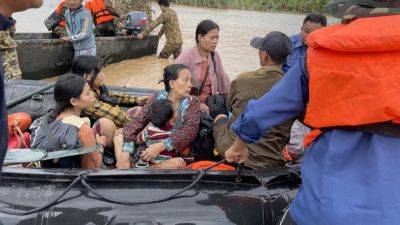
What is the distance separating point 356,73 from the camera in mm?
1206

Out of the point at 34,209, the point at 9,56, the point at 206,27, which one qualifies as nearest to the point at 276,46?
the point at 206,27

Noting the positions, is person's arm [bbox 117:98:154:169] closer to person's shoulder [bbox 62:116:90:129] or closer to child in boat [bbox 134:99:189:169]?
child in boat [bbox 134:99:189:169]

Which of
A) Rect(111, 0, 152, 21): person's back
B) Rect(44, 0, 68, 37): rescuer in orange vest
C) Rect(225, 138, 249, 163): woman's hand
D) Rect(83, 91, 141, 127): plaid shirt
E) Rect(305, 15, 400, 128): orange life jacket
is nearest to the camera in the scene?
Rect(305, 15, 400, 128): orange life jacket

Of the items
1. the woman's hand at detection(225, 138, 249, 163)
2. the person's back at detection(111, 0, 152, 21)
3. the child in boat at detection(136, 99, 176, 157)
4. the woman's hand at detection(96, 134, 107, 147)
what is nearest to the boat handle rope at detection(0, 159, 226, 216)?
the woman's hand at detection(225, 138, 249, 163)

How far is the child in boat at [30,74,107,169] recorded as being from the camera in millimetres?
2488

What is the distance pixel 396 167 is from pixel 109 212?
1238 mm

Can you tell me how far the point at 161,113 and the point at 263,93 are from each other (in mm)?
609

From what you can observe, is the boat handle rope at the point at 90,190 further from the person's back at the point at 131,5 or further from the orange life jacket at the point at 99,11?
the person's back at the point at 131,5

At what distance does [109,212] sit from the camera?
2.03 meters

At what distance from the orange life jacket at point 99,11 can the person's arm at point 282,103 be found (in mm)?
6979

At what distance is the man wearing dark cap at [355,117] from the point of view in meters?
1.17

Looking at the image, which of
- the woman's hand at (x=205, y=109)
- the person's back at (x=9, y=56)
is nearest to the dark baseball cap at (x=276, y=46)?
the woman's hand at (x=205, y=109)

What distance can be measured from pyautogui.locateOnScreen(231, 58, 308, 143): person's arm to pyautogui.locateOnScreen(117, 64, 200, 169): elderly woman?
3.85 ft

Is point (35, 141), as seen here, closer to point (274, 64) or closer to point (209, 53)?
point (274, 64)
